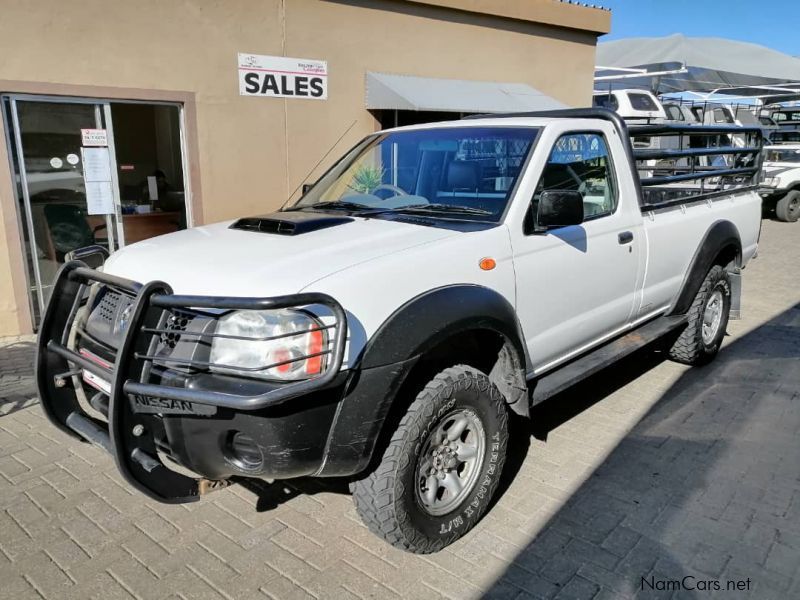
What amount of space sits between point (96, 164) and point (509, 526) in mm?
5786

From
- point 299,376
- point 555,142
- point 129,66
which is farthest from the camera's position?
point 129,66

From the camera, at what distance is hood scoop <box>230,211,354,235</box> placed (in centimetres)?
320

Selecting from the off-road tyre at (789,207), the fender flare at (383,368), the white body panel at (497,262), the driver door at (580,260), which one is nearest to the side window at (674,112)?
the off-road tyre at (789,207)

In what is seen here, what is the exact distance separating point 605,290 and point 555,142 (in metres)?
0.97

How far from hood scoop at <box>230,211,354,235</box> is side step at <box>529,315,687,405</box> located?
1417mm

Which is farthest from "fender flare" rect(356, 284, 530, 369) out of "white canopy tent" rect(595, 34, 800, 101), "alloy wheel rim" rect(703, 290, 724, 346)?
"white canopy tent" rect(595, 34, 800, 101)

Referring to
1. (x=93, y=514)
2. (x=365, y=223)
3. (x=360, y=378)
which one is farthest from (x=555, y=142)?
(x=93, y=514)

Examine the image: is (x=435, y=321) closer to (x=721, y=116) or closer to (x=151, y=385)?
(x=151, y=385)

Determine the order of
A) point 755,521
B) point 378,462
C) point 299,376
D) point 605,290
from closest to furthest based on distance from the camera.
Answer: point 299,376
point 378,462
point 755,521
point 605,290

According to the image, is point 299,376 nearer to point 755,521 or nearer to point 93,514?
point 93,514

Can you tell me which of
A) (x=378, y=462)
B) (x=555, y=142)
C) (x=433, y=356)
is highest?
(x=555, y=142)

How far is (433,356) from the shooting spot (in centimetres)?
299

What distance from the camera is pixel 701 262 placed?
504 centimetres

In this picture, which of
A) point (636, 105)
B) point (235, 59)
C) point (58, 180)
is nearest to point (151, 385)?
point (58, 180)
